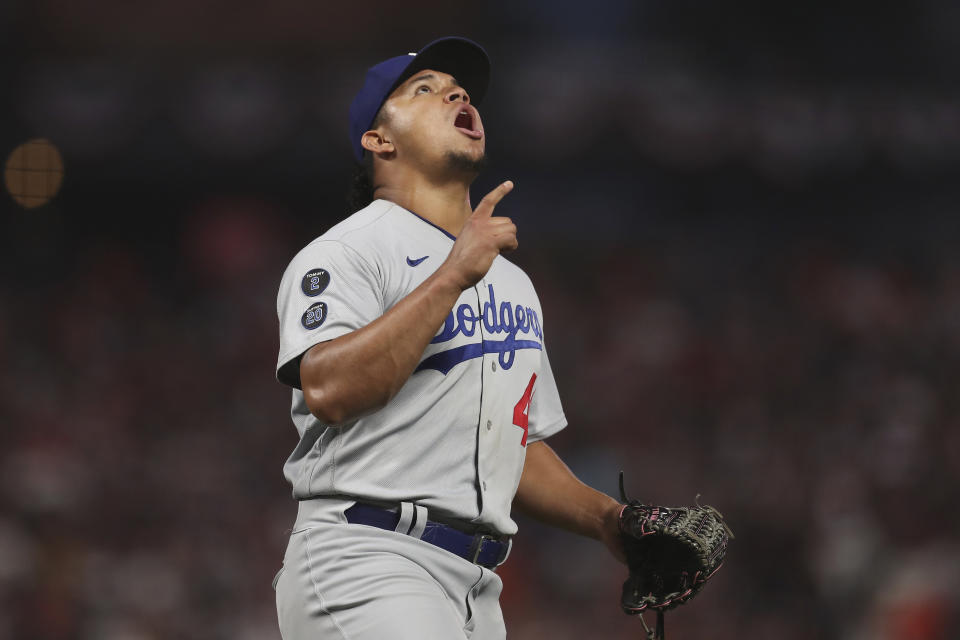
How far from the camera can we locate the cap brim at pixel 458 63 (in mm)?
2836

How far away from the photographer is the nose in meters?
2.78

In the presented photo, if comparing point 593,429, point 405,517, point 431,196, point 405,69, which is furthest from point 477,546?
point 593,429

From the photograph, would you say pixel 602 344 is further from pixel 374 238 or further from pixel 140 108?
pixel 374 238

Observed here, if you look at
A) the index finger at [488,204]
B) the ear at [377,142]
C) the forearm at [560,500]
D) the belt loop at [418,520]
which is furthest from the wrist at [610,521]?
the ear at [377,142]

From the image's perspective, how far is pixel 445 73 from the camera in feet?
9.53

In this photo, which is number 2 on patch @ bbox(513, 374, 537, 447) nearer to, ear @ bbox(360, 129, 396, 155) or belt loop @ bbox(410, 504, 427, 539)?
belt loop @ bbox(410, 504, 427, 539)

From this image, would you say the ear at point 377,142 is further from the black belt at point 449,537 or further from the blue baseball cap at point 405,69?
the black belt at point 449,537

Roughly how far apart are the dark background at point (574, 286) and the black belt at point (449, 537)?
4.56m

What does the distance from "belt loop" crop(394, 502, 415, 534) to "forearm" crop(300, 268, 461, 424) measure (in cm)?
24

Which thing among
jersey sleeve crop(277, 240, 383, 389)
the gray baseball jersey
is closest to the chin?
the gray baseball jersey

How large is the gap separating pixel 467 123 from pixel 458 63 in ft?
0.83

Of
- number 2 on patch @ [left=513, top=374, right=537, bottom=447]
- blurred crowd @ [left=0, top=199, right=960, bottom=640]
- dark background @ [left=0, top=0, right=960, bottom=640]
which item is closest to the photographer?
number 2 on patch @ [left=513, top=374, right=537, bottom=447]

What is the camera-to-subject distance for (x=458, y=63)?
9.64 ft

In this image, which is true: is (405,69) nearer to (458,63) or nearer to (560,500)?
(458,63)
